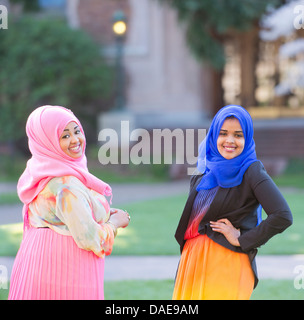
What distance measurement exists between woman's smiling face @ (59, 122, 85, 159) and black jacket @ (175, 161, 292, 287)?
0.63m

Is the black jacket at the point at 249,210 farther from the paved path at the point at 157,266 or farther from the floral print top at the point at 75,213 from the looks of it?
the paved path at the point at 157,266

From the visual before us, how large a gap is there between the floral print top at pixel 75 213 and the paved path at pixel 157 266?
3.22 meters

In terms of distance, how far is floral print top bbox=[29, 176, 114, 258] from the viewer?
2.74 meters

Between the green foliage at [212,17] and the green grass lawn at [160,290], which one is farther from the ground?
the green foliage at [212,17]

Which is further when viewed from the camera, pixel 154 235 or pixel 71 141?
pixel 154 235

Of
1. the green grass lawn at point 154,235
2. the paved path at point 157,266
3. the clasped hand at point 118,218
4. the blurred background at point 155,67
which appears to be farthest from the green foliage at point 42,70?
the clasped hand at point 118,218

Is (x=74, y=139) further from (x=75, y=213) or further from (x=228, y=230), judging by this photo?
(x=228, y=230)

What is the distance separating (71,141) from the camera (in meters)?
2.87

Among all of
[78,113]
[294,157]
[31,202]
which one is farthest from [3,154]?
[31,202]

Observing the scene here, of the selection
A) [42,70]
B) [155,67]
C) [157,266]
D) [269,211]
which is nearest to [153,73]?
[155,67]

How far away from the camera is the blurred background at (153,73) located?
15453mm

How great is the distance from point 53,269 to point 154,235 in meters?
5.74
